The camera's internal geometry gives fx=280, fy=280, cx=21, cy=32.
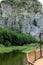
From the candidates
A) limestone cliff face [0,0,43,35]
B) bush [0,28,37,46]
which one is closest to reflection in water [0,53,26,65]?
bush [0,28,37,46]

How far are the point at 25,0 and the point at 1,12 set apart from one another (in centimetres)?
1781

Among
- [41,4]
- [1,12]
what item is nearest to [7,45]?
[1,12]

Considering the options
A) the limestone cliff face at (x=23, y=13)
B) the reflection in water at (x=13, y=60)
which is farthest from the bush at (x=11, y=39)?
the reflection in water at (x=13, y=60)

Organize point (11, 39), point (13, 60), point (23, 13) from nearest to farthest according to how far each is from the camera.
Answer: point (13, 60) < point (11, 39) < point (23, 13)

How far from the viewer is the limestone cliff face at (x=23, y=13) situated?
4692 inches

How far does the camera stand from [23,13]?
12750 cm

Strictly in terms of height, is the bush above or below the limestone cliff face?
below

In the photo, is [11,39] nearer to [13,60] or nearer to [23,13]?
[23,13]

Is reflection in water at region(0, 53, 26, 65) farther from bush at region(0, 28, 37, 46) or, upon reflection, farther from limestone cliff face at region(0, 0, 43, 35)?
Answer: limestone cliff face at region(0, 0, 43, 35)

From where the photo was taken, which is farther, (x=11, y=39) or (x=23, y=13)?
(x=23, y=13)

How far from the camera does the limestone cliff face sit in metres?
119

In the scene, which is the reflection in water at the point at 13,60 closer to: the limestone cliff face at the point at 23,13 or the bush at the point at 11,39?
the bush at the point at 11,39

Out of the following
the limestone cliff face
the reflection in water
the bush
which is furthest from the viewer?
the limestone cliff face

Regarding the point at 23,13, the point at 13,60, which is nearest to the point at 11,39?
the point at 23,13
